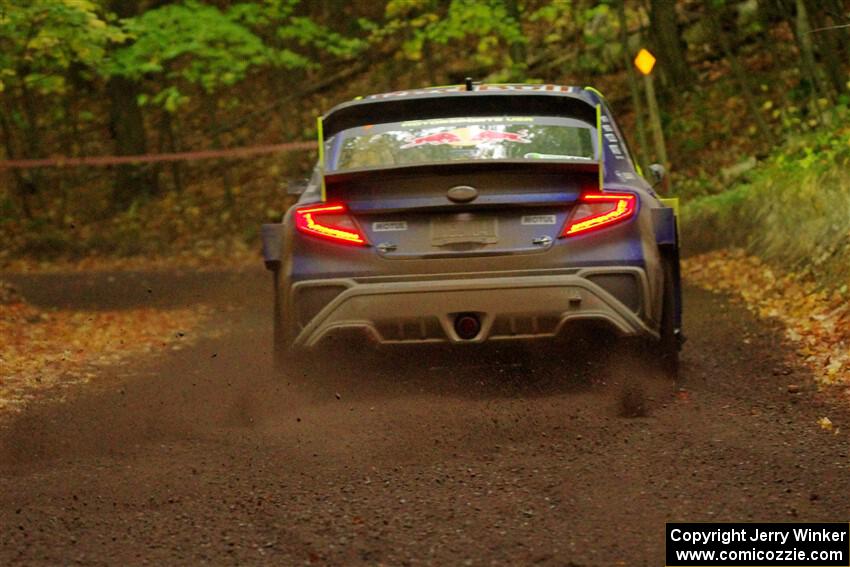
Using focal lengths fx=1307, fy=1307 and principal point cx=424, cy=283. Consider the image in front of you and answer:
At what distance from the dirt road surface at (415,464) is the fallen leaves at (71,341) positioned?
779 millimetres

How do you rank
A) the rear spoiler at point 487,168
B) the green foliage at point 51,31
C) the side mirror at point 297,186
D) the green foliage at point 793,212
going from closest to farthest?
the rear spoiler at point 487,168 < the side mirror at point 297,186 < the green foliage at point 793,212 < the green foliage at point 51,31

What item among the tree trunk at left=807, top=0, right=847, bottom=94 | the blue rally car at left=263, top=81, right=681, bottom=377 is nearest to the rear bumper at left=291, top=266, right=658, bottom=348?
the blue rally car at left=263, top=81, right=681, bottom=377

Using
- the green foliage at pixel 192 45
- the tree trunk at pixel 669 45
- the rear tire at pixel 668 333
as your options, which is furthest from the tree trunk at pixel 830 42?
the rear tire at pixel 668 333

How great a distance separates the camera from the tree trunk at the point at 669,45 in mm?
21969

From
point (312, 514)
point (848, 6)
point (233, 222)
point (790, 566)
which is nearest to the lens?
point (790, 566)

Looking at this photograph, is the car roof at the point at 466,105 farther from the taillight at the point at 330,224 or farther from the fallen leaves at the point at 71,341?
the fallen leaves at the point at 71,341

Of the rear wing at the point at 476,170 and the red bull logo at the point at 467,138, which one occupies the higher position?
the red bull logo at the point at 467,138

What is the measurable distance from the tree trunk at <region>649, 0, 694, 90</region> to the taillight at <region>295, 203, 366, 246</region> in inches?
630

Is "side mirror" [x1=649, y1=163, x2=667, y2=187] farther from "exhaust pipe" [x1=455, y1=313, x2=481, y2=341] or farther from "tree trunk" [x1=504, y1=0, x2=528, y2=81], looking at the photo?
"tree trunk" [x1=504, y1=0, x2=528, y2=81]

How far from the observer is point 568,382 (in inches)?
299

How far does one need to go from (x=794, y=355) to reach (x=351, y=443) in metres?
3.73

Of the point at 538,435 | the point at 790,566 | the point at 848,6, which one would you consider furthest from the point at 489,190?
the point at 848,6

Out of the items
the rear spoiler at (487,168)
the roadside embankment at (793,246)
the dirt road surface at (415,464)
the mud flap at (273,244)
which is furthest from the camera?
the roadside embankment at (793,246)

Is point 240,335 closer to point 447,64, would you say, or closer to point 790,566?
point 790,566
